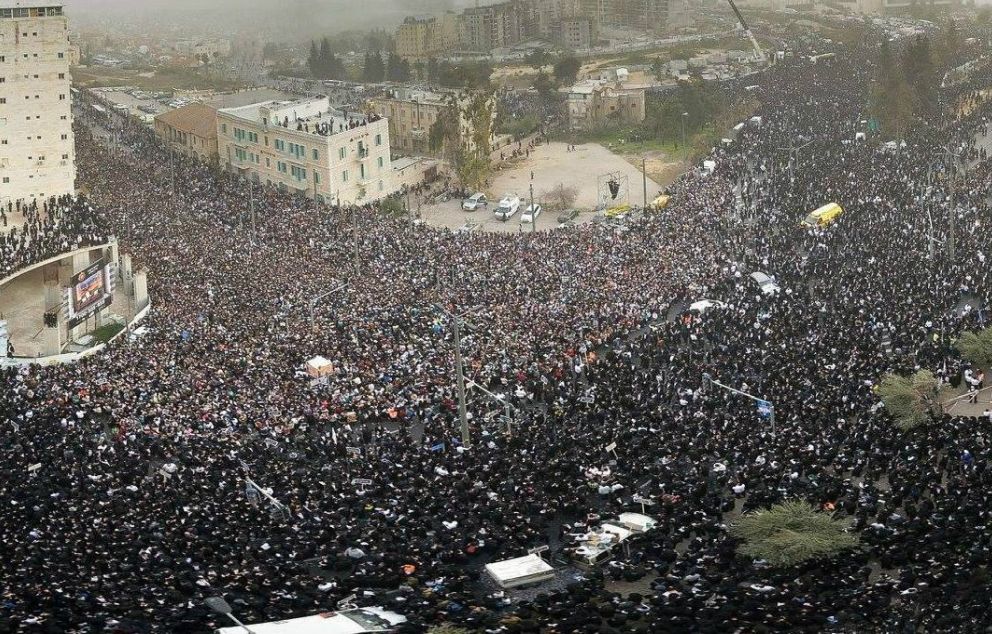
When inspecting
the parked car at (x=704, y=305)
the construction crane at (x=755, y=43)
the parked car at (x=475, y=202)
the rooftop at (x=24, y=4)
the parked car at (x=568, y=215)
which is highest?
the rooftop at (x=24, y=4)

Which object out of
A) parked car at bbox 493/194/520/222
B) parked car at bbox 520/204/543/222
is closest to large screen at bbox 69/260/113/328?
parked car at bbox 520/204/543/222

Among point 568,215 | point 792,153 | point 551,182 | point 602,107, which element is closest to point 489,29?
point 602,107

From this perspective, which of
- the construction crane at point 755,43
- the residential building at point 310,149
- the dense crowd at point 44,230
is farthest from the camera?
the construction crane at point 755,43

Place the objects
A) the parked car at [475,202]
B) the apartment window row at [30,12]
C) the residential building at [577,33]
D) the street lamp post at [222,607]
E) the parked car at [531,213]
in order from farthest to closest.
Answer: the residential building at [577,33] < the parked car at [475,202] < the parked car at [531,213] < the apartment window row at [30,12] < the street lamp post at [222,607]

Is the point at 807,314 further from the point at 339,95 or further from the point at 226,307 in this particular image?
the point at 339,95

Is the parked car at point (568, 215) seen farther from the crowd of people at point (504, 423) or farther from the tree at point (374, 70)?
the tree at point (374, 70)

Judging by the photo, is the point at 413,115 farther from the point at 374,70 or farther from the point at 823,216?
the point at 374,70

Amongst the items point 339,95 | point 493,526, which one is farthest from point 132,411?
point 339,95

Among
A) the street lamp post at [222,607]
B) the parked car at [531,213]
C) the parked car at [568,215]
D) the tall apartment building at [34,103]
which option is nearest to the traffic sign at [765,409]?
the street lamp post at [222,607]
